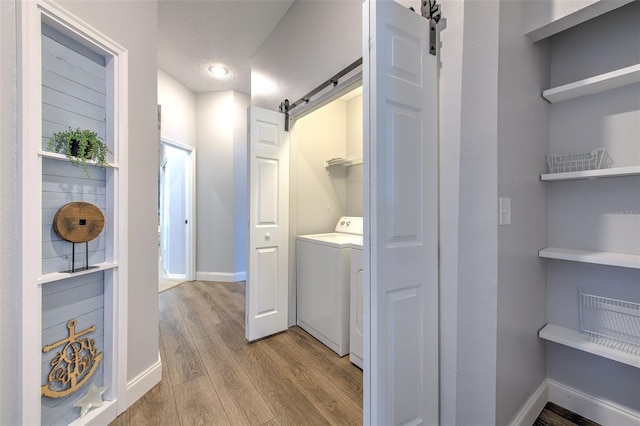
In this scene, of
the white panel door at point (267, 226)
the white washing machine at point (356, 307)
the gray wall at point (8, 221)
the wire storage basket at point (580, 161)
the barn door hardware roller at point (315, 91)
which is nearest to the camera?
the gray wall at point (8, 221)

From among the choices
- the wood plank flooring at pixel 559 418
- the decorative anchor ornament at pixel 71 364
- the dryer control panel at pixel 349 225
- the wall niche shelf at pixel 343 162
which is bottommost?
the wood plank flooring at pixel 559 418

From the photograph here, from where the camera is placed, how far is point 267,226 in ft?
8.00

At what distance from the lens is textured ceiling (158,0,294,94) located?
8.38 ft

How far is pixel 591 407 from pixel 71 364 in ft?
8.88

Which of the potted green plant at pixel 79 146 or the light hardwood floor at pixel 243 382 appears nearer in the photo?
the potted green plant at pixel 79 146

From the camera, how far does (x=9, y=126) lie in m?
1.05

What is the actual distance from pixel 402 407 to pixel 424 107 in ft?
4.27

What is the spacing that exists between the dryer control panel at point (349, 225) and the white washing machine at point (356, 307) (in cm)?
75

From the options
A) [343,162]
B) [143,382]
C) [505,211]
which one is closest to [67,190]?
[143,382]

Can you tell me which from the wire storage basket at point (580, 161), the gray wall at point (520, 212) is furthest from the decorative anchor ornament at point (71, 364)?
the wire storage basket at point (580, 161)

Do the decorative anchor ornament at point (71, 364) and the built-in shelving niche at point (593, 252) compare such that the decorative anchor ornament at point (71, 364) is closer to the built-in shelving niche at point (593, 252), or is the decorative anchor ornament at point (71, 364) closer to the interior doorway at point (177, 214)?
the built-in shelving niche at point (593, 252)

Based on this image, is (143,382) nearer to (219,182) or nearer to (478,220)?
(478,220)

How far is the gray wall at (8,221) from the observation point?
1023 millimetres

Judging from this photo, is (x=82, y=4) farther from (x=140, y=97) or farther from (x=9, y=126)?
A: (x=9, y=126)
